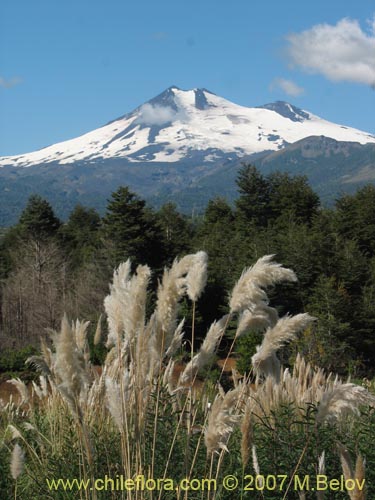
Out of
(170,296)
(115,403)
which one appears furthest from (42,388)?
(170,296)

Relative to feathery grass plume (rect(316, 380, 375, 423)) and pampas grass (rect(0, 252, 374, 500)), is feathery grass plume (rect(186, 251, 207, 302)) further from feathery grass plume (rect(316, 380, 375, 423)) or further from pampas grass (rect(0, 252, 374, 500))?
feathery grass plume (rect(316, 380, 375, 423))

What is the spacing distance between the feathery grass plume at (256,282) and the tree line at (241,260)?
1468cm

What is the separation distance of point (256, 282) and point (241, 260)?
1125 inches

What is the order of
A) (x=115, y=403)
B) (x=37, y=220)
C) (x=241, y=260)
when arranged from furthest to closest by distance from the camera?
(x=37, y=220) → (x=241, y=260) → (x=115, y=403)

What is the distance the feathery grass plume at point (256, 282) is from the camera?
90.3 inches

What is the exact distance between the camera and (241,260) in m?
30.8

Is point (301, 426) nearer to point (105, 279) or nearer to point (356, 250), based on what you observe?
point (105, 279)

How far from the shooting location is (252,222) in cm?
4269

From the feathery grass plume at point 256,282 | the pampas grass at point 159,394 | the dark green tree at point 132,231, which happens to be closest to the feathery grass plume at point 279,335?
the pampas grass at point 159,394

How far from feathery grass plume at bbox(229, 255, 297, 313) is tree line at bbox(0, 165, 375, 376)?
48.2 ft

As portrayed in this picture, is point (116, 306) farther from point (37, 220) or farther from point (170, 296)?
point (37, 220)

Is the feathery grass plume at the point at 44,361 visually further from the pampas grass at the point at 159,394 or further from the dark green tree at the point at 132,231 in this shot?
the dark green tree at the point at 132,231

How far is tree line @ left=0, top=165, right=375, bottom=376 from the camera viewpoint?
2642 cm

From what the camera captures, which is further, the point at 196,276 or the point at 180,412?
the point at 180,412
